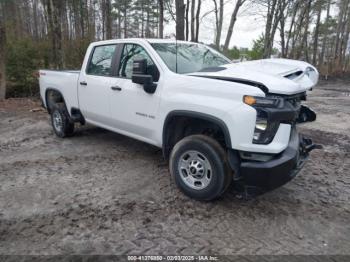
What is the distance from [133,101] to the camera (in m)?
4.41

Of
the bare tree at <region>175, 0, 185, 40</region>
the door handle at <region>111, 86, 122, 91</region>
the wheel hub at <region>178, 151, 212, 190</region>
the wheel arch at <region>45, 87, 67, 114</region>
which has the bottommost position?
the wheel hub at <region>178, 151, 212, 190</region>

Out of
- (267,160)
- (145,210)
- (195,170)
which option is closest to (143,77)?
(195,170)

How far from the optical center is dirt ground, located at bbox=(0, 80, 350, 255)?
2.91 m

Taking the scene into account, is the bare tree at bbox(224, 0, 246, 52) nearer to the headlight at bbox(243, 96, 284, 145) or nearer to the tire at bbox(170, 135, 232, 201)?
the tire at bbox(170, 135, 232, 201)

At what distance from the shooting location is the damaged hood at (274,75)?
321cm

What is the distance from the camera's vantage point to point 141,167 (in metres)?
4.86

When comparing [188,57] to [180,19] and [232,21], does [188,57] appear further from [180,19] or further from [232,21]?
[232,21]

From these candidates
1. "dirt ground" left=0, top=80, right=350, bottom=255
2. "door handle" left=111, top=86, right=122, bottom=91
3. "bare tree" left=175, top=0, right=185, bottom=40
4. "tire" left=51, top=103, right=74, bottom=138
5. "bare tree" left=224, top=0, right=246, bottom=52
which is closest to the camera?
"dirt ground" left=0, top=80, right=350, bottom=255

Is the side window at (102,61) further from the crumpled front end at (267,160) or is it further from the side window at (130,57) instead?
the crumpled front end at (267,160)

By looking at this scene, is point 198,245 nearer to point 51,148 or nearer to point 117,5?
point 51,148

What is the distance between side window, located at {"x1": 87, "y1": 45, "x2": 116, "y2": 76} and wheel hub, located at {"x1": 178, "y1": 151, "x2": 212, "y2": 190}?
2153 millimetres

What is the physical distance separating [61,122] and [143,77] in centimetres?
318

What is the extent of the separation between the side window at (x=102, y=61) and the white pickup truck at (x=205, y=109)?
0.02 m

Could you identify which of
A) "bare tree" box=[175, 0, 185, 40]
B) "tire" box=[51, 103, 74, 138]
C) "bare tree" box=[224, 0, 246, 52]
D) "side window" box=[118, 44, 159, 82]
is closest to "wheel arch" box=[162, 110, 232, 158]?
"side window" box=[118, 44, 159, 82]
